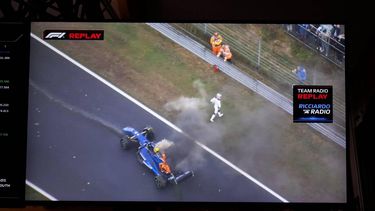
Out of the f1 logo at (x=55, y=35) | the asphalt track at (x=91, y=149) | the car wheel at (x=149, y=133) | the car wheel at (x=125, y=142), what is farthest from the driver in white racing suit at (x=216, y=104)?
the f1 logo at (x=55, y=35)

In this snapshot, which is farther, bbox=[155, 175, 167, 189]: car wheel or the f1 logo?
the f1 logo

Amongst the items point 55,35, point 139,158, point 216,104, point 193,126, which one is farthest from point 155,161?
point 55,35

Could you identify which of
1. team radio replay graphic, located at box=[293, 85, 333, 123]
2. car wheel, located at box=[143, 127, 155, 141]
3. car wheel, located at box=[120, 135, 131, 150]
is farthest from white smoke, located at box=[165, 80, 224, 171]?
team radio replay graphic, located at box=[293, 85, 333, 123]

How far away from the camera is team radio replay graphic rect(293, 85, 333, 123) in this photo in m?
2.58

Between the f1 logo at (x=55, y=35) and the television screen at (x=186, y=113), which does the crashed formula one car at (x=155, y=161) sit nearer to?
the television screen at (x=186, y=113)

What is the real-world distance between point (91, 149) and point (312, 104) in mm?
998

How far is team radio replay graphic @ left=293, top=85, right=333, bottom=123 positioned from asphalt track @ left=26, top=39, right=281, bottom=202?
0.38m

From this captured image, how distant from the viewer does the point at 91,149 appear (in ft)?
8.46

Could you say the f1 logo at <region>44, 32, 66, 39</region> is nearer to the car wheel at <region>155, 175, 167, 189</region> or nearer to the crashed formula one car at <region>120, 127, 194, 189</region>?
the crashed formula one car at <region>120, 127, 194, 189</region>
